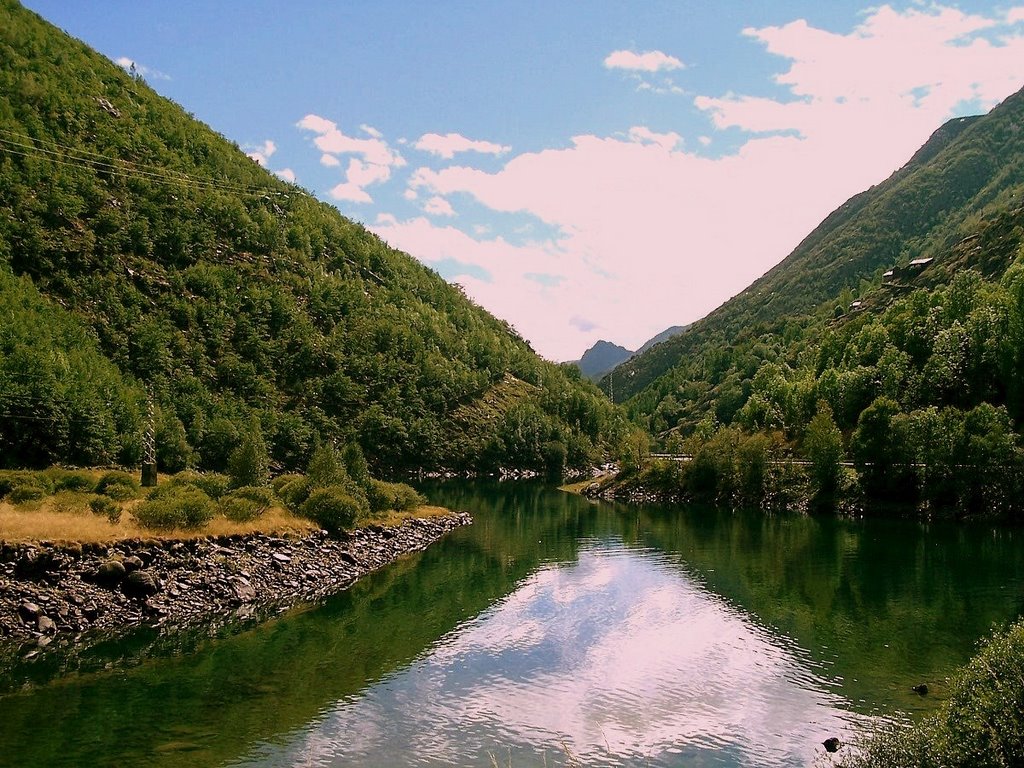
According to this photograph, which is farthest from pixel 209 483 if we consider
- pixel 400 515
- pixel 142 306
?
pixel 142 306

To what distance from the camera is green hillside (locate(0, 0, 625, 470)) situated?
104 m

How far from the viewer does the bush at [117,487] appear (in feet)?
191

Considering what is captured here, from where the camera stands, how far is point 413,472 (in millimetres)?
190750

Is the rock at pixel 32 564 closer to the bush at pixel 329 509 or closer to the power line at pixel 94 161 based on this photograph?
the bush at pixel 329 509

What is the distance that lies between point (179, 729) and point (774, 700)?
2584 cm

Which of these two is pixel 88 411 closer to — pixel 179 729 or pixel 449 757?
pixel 179 729

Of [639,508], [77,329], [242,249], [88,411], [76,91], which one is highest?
[76,91]

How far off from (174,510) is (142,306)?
347 feet

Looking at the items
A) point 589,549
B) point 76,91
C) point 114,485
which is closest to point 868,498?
point 589,549

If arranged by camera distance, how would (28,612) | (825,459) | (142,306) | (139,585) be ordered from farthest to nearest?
(142,306), (825,459), (139,585), (28,612)

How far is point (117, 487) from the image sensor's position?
193 ft

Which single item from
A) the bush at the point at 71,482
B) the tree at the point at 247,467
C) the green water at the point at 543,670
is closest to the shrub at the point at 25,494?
the bush at the point at 71,482

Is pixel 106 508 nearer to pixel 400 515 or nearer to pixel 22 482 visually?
pixel 22 482

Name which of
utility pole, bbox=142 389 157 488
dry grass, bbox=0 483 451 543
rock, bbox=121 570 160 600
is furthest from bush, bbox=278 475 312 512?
rock, bbox=121 570 160 600
